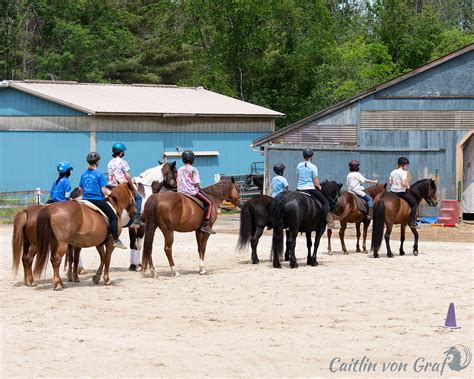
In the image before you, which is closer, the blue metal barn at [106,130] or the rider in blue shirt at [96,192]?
the rider in blue shirt at [96,192]

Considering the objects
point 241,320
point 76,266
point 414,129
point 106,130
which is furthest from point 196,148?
point 241,320

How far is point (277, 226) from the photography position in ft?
66.2

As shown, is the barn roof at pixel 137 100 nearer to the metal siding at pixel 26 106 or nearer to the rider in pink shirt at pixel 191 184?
the metal siding at pixel 26 106

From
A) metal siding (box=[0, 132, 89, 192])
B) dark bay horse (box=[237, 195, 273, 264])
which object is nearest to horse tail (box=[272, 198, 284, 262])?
dark bay horse (box=[237, 195, 273, 264])

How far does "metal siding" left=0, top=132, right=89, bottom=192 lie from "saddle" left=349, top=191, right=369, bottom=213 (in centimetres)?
1901

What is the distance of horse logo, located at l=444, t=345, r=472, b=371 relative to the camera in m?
11.0

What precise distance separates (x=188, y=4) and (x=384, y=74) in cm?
1345

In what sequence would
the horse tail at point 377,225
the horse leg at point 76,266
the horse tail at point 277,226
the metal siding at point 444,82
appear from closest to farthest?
1. the horse leg at point 76,266
2. the horse tail at point 277,226
3. the horse tail at point 377,225
4. the metal siding at point 444,82

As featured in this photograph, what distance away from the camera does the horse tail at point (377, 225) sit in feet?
72.6

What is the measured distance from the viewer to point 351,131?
34.2 meters

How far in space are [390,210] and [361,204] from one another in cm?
126

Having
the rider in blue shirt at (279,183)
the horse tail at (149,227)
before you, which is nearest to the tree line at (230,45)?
the rider in blue shirt at (279,183)

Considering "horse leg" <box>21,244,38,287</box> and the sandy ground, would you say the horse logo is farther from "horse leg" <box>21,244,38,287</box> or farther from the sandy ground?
"horse leg" <box>21,244,38,287</box>

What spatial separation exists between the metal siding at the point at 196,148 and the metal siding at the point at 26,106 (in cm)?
185
